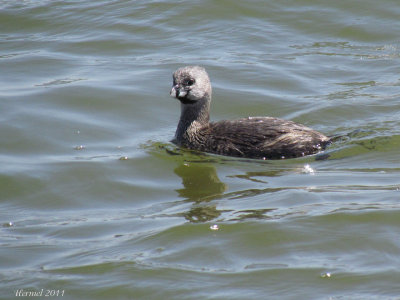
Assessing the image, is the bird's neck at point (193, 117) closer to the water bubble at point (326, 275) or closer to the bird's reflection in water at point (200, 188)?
the bird's reflection in water at point (200, 188)

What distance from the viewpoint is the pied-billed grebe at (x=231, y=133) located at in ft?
33.1

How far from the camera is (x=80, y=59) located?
14.7 m

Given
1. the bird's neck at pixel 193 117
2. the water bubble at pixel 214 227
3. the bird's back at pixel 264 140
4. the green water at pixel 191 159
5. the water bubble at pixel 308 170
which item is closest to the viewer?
the green water at pixel 191 159

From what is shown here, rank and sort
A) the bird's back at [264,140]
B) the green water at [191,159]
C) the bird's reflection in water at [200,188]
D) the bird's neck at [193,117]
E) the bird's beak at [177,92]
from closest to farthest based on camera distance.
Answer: the green water at [191,159] → the bird's reflection in water at [200,188] → the bird's back at [264,140] → the bird's beak at [177,92] → the bird's neck at [193,117]

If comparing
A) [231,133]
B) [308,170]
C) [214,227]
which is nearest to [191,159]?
[231,133]

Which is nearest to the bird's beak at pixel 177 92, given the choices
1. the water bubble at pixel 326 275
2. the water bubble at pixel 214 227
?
the water bubble at pixel 214 227

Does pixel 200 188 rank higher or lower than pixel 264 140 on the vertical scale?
lower

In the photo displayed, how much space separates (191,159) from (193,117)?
2.95 ft

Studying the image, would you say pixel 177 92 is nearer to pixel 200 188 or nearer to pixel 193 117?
pixel 193 117

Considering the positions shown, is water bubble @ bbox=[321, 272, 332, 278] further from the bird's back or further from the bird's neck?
the bird's neck

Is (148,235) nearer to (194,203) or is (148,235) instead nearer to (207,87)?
(194,203)

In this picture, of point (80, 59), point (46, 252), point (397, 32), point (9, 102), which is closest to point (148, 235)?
point (46, 252)

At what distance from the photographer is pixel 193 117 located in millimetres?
11047

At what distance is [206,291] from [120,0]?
1265 centimetres
